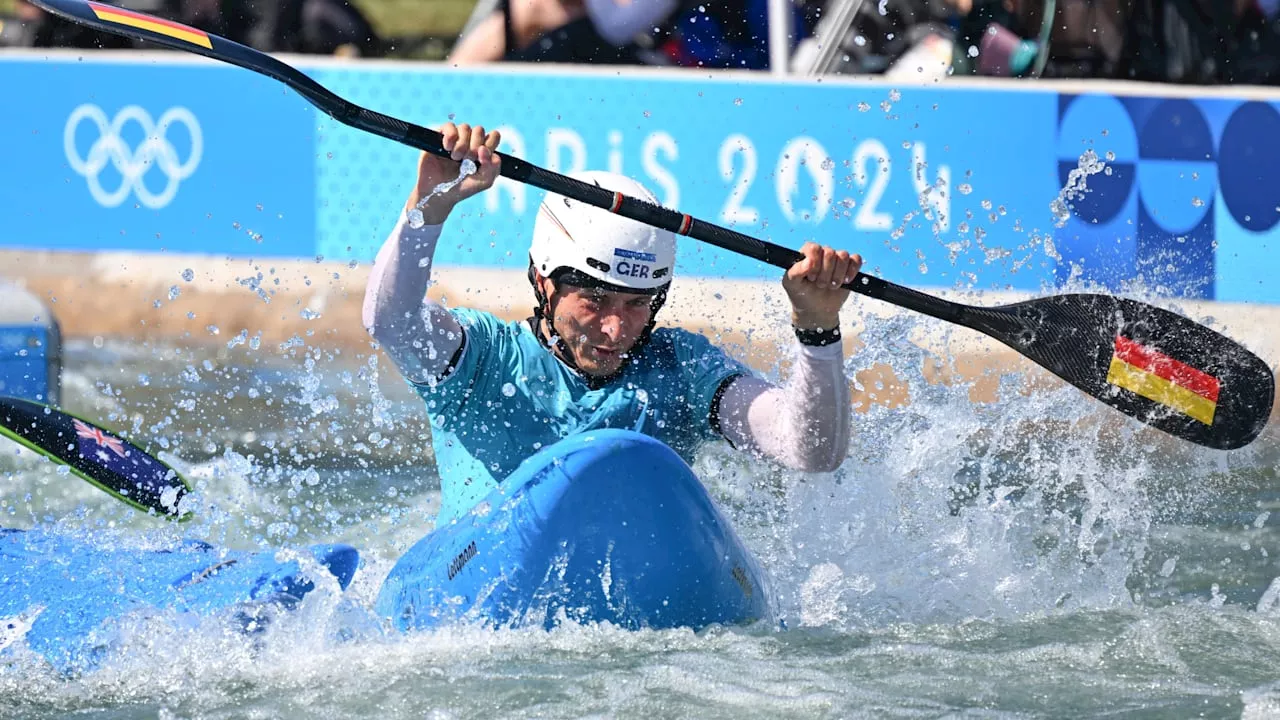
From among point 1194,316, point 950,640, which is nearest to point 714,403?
point 950,640

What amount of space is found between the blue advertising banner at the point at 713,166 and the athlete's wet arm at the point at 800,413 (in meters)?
3.74

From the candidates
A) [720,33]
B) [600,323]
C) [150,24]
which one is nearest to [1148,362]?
[600,323]

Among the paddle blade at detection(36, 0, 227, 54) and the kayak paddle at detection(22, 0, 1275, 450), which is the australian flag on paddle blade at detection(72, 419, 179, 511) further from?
the paddle blade at detection(36, 0, 227, 54)

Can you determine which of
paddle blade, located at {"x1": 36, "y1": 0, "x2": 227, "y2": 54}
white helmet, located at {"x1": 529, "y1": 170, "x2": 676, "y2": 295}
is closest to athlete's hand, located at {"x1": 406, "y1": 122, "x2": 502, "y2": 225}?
white helmet, located at {"x1": 529, "y1": 170, "x2": 676, "y2": 295}

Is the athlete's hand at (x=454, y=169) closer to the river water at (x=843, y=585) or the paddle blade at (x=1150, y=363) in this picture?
the river water at (x=843, y=585)

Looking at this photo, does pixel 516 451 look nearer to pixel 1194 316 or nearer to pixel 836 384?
pixel 836 384

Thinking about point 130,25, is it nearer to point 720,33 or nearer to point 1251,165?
point 720,33

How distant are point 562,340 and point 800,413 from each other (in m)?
0.69

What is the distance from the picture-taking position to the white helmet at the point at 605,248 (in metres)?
4.20

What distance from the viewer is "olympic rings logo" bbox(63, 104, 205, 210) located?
8.84m

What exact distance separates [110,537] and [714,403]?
1945mm

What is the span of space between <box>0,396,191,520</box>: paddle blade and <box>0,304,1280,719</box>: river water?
0.19 m

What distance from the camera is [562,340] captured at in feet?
14.3

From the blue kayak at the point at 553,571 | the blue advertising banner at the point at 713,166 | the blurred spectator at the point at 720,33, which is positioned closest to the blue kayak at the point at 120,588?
the blue kayak at the point at 553,571
